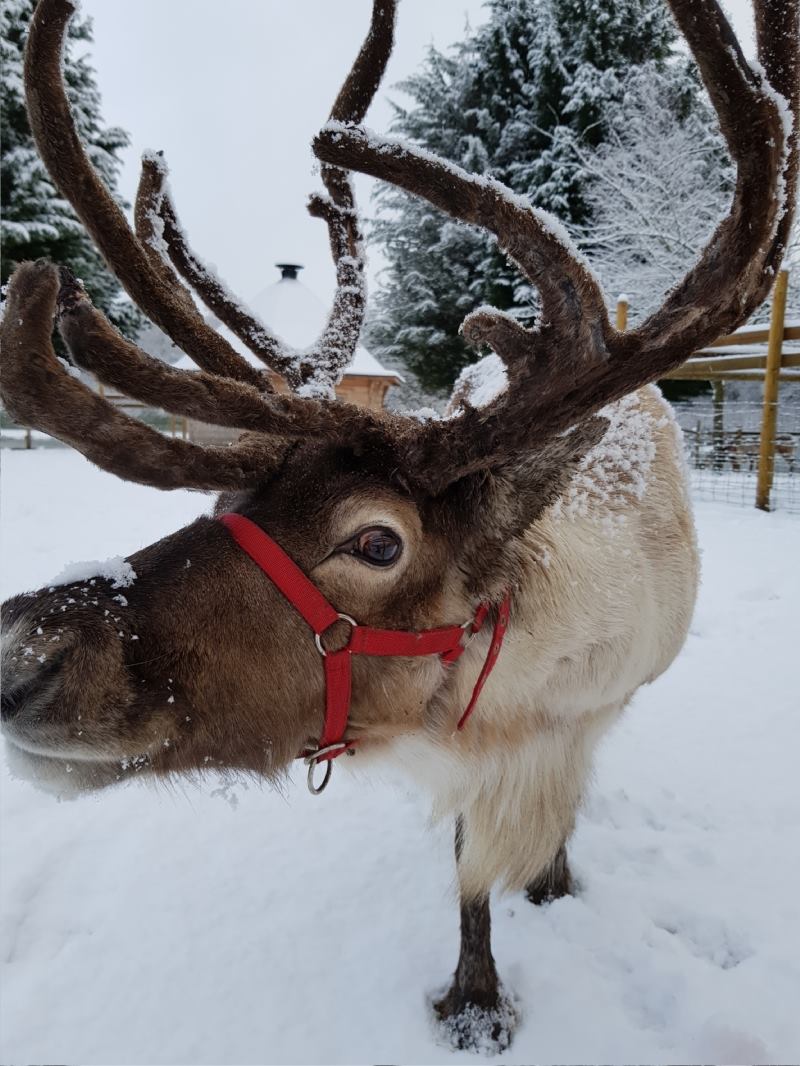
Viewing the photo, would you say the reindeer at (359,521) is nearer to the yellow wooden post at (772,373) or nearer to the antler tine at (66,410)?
the antler tine at (66,410)

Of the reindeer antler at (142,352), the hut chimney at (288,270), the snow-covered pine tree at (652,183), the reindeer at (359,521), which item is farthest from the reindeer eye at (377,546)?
the hut chimney at (288,270)

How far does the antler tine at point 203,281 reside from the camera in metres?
2.26

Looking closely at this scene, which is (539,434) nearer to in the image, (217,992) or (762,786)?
(217,992)

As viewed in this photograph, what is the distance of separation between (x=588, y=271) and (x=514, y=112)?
19103 mm

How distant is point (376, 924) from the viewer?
2.53m

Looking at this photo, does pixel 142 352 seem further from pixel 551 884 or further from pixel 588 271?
pixel 551 884

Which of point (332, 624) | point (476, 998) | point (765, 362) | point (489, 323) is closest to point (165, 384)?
point (332, 624)

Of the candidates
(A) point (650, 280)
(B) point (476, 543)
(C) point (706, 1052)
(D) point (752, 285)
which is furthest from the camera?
(A) point (650, 280)

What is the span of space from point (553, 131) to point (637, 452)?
17.4 m

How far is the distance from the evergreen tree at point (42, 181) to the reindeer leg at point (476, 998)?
15.0m

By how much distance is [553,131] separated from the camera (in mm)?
16312

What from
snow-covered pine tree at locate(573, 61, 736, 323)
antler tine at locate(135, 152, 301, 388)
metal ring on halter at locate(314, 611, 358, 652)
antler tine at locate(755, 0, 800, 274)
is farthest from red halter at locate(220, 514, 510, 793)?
snow-covered pine tree at locate(573, 61, 736, 323)

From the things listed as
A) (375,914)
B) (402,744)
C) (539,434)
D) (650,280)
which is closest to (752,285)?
(539,434)

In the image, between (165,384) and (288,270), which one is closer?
(165,384)
